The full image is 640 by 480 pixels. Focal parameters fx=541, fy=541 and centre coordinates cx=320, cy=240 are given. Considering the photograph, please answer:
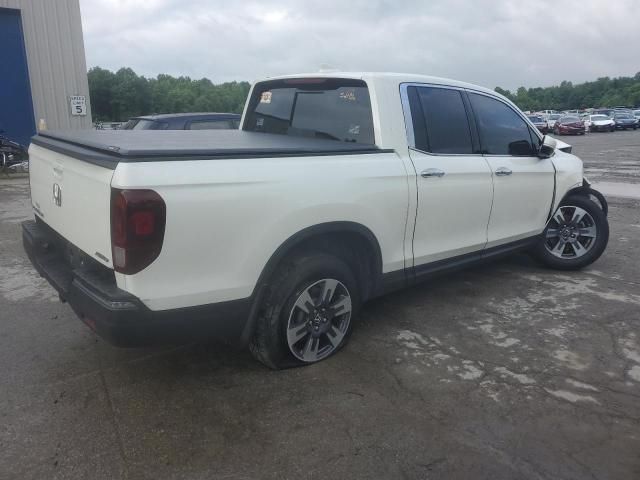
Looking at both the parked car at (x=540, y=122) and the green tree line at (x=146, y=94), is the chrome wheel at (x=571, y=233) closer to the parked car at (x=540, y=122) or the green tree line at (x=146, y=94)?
the green tree line at (x=146, y=94)

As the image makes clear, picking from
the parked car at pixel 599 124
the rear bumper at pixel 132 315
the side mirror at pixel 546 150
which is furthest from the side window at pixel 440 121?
the parked car at pixel 599 124

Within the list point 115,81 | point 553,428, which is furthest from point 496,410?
point 115,81

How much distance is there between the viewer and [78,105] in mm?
15641

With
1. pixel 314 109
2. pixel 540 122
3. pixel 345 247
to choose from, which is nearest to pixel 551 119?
pixel 540 122

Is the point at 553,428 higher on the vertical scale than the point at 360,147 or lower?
lower

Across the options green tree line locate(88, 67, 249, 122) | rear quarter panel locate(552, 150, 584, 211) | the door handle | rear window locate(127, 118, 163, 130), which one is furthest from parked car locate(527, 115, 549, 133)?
the door handle

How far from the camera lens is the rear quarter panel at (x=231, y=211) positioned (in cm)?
262

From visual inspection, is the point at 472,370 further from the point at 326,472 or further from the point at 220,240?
the point at 220,240

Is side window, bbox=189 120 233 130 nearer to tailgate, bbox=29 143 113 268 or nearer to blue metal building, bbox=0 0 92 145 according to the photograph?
tailgate, bbox=29 143 113 268

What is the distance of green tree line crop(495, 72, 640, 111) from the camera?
10439 centimetres

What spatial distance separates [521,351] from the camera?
372cm

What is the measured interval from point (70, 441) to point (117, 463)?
1.10 ft

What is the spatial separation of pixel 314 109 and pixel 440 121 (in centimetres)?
97

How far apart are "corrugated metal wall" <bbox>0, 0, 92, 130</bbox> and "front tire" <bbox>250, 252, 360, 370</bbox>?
1464 cm
